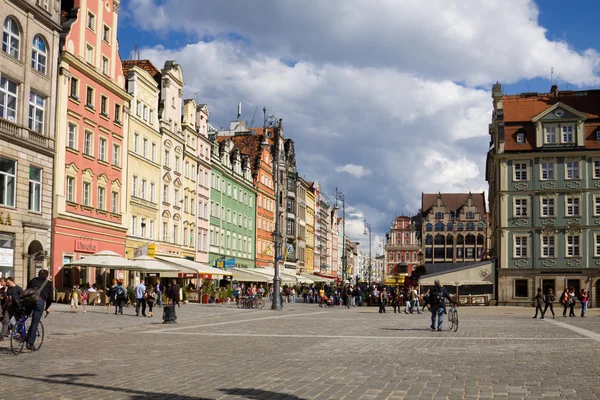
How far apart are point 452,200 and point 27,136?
133098 mm

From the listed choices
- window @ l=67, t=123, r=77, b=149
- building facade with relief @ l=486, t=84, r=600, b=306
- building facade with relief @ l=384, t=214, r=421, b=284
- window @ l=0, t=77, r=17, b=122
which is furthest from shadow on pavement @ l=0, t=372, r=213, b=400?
building facade with relief @ l=384, t=214, r=421, b=284

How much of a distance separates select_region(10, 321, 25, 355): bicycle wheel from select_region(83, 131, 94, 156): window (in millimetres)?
29530

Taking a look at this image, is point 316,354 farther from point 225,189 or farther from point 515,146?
point 225,189

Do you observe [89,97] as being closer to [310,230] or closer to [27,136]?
[27,136]

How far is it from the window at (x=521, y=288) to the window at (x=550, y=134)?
11304mm

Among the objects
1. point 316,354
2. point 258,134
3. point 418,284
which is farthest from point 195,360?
point 258,134

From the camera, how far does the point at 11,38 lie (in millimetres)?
34531

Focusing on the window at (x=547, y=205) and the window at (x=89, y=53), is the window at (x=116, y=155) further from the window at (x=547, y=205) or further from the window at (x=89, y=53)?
the window at (x=547, y=205)

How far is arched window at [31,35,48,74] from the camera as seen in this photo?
36.4m

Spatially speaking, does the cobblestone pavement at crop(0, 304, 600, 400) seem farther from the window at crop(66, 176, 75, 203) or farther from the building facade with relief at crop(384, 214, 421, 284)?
the building facade with relief at crop(384, 214, 421, 284)

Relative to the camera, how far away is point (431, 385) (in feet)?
36.3

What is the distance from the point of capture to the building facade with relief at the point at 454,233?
15350 cm

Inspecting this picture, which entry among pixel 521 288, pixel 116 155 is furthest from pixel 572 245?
pixel 116 155

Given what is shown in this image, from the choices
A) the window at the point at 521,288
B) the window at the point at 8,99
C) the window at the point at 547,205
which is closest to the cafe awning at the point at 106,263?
the window at the point at 8,99
